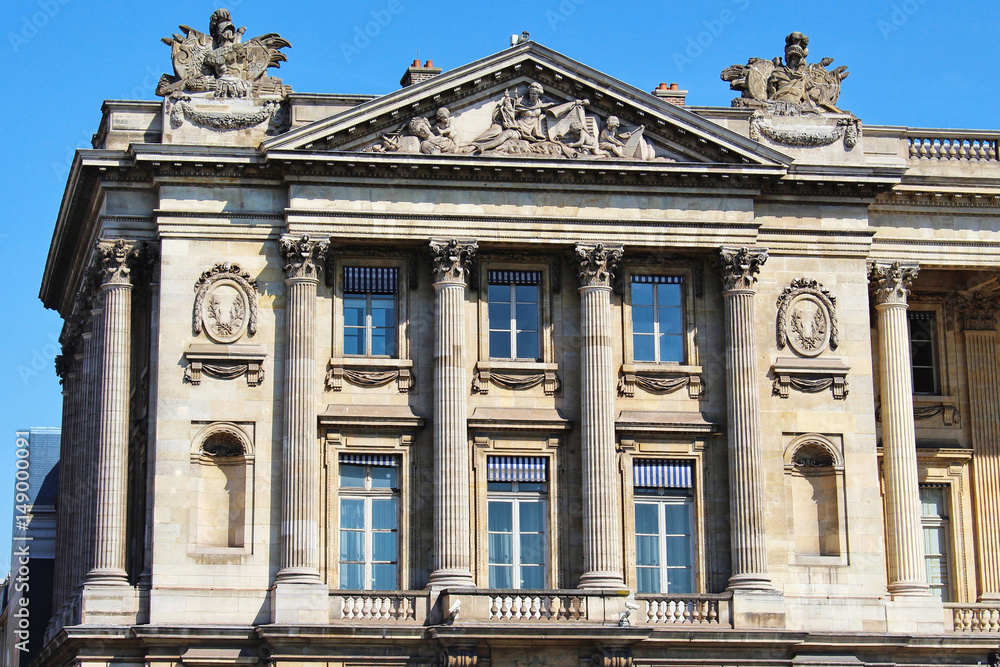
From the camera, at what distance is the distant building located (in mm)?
49906

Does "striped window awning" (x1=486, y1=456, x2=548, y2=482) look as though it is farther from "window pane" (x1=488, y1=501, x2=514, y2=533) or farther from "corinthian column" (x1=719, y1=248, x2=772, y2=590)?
"corinthian column" (x1=719, y1=248, x2=772, y2=590)

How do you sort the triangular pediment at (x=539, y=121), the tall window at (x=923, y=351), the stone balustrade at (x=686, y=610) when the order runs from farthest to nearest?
the tall window at (x=923, y=351)
the triangular pediment at (x=539, y=121)
the stone balustrade at (x=686, y=610)

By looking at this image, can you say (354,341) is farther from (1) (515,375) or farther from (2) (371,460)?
(1) (515,375)

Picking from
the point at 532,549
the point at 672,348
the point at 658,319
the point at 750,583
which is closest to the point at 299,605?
the point at 532,549

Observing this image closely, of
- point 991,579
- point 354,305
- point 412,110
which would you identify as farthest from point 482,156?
point 991,579

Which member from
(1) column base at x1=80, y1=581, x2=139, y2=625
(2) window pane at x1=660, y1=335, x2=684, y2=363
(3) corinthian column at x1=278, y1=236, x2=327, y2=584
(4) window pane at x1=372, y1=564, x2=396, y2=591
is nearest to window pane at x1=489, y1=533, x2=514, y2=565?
(4) window pane at x1=372, y1=564, x2=396, y2=591

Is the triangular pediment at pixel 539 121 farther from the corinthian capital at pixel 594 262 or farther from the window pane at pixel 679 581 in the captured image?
the window pane at pixel 679 581

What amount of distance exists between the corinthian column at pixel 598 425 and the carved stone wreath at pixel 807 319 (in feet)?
13.2

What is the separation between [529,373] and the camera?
39719mm

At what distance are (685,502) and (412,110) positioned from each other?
10.3 meters

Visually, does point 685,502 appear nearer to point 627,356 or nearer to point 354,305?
point 627,356

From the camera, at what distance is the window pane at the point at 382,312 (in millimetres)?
39875

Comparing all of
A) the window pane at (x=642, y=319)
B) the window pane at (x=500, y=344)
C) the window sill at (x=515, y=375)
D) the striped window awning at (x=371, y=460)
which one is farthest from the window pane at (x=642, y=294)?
the striped window awning at (x=371, y=460)

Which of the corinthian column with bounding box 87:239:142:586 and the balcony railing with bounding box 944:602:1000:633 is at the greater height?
the corinthian column with bounding box 87:239:142:586
